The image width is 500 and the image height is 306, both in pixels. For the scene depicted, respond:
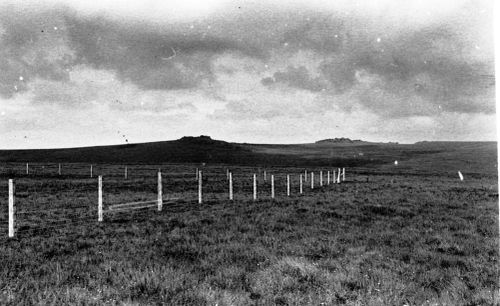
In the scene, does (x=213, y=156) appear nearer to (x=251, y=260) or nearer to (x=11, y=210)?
(x=11, y=210)

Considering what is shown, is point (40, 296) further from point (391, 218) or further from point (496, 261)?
point (391, 218)

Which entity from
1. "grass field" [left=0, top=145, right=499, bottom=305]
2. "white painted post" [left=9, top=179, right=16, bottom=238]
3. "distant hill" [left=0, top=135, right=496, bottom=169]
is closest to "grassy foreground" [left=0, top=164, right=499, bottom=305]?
Answer: "grass field" [left=0, top=145, right=499, bottom=305]

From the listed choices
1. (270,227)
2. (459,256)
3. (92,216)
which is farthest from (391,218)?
(92,216)

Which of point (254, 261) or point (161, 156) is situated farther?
point (161, 156)

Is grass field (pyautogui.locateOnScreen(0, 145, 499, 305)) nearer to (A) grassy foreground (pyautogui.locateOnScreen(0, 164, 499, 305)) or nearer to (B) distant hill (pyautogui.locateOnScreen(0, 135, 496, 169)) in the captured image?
(A) grassy foreground (pyautogui.locateOnScreen(0, 164, 499, 305))

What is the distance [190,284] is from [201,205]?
41.7 ft

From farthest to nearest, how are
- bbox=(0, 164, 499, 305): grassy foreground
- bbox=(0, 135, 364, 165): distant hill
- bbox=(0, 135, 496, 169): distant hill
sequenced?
bbox=(0, 135, 364, 165): distant hill
bbox=(0, 135, 496, 169): distant hill
bbox=(0, 164, 499, 305): grassy foreground

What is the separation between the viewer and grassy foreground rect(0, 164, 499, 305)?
604 cm

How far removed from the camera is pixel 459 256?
8.83 metres

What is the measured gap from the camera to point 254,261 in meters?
8.25

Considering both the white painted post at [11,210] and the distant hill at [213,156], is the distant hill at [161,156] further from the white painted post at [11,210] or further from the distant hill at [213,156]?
the white painted post at [11,210]

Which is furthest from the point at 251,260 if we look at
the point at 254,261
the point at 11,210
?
the point at 11,210

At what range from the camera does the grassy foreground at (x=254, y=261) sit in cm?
604

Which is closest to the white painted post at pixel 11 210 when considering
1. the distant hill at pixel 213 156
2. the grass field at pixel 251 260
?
the grass field at pixel 251 260
